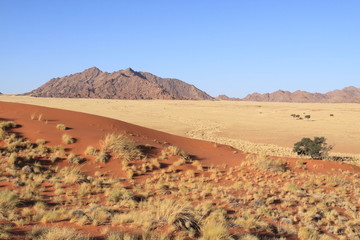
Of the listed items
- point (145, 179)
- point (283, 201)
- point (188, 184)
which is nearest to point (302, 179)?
point (283, 201)

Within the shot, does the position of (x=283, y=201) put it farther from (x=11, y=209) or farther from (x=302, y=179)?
(x=11, y=209)

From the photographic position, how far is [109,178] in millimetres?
11297

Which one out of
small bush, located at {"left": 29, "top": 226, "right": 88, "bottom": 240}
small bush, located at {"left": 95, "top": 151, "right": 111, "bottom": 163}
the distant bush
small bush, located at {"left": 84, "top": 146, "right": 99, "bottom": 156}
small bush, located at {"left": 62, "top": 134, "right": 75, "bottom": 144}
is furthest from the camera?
the distant bush

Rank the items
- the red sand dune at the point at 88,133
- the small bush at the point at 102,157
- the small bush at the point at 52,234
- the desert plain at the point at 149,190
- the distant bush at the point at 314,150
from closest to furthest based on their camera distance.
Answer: the small bush at the point at 52,234
the desert plain at the point at 149,190
the small bush at the point at 102,157
the red sand dune at the point at 88,133
the distant bush at the point at 314,150

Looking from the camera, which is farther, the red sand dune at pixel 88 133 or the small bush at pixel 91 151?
the red sand dune at pixel 88 133

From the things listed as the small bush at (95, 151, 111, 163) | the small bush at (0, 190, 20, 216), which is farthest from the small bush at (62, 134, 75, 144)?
the small bush at (0, 190, 20, 216)

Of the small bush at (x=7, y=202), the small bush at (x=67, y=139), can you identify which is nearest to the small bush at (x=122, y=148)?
the small bush at (x=67, y=139)

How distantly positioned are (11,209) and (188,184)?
625 cm

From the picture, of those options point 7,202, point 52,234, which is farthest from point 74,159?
point 52,234

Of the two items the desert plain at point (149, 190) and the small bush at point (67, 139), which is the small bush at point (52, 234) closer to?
the desert plain at point (149, 190)

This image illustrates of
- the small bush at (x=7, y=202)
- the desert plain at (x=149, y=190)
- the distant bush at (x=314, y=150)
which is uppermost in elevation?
the small bush at (x=7, y=202)

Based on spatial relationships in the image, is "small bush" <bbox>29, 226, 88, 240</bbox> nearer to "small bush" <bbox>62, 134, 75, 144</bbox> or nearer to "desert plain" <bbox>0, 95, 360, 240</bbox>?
"desert plain" <bbox>0, 95, 360, 240</bbox>

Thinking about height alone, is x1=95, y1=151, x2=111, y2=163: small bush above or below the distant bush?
above

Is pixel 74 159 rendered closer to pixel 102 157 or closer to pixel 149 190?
pixel 102 157
